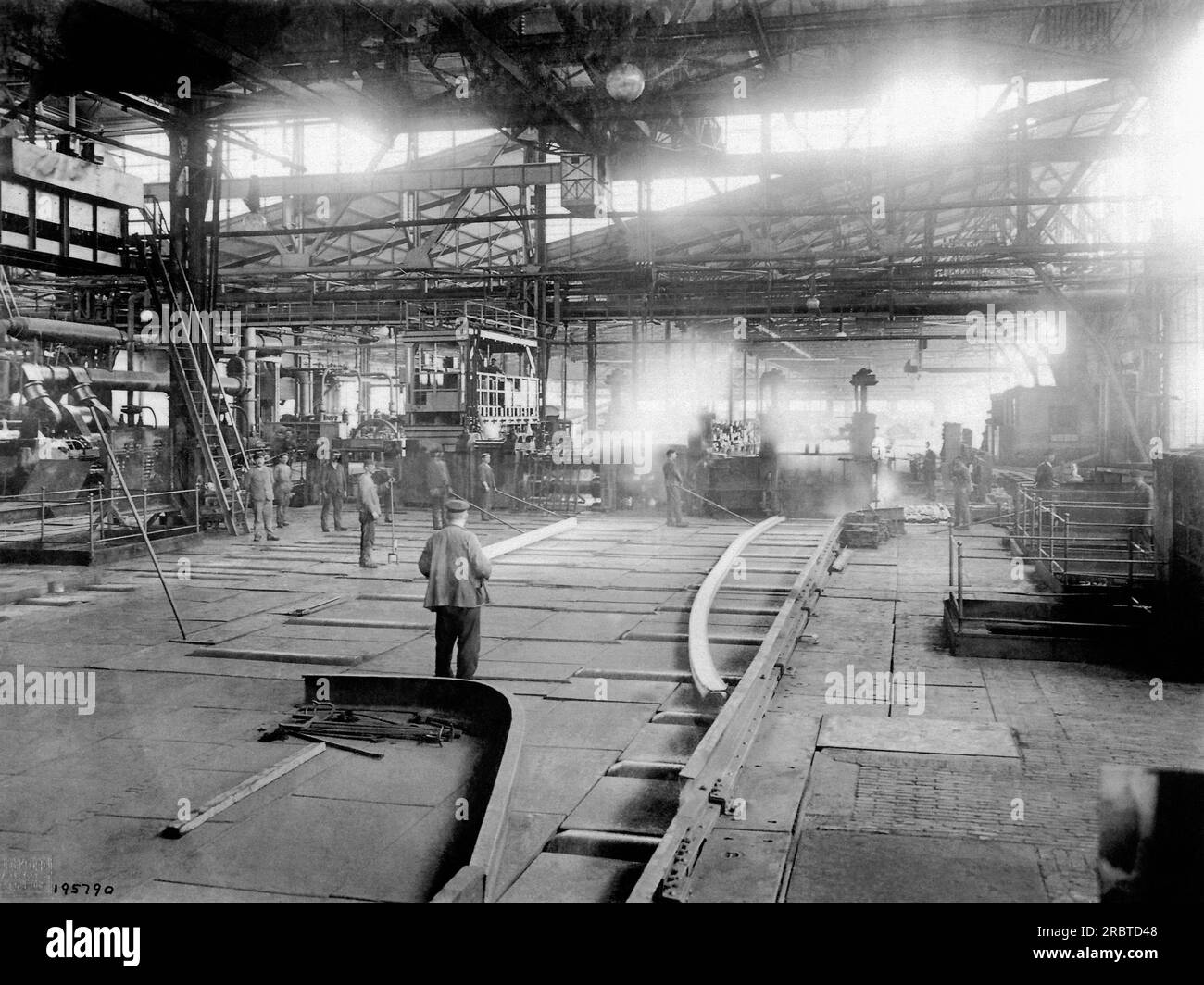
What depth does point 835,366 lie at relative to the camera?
4694 centimetres

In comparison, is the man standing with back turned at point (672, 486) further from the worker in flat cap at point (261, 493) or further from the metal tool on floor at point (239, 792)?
the metal tool on floor at point (239, 792)

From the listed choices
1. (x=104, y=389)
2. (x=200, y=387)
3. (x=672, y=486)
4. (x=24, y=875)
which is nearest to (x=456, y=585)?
(x=24, y=875)

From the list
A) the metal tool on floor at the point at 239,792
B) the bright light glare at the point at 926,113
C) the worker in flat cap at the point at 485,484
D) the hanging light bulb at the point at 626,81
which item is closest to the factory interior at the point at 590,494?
the metal tool on floor at the point at 239,792

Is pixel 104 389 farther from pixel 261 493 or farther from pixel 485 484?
pixel 485 484

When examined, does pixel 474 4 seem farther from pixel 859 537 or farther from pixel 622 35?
pixel 859 537

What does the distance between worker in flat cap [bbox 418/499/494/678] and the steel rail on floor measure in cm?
193

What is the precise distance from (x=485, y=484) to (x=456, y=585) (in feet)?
43.7

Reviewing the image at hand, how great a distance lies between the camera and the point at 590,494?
23.9 metres

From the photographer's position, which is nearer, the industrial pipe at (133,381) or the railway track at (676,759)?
Answer: the railway track at (676,759)

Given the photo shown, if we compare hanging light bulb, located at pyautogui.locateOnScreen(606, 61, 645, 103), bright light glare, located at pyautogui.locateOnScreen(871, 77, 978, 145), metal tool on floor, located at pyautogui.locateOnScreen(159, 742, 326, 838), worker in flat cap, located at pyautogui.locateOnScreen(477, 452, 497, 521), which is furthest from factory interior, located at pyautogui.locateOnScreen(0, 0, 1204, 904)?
worker in flat cap, located at pyautogui.locateOnScreen(477, 452, 497, 521)

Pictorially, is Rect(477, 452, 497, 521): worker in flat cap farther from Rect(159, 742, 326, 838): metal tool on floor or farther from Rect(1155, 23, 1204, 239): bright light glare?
Rect(159, 742, 326, 838): metal tool on floor

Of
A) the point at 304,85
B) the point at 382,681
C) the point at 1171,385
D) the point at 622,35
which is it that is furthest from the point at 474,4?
the point at 1171,385

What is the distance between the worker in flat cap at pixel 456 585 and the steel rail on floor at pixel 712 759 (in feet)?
6.34

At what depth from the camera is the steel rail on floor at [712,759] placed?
436 cm
